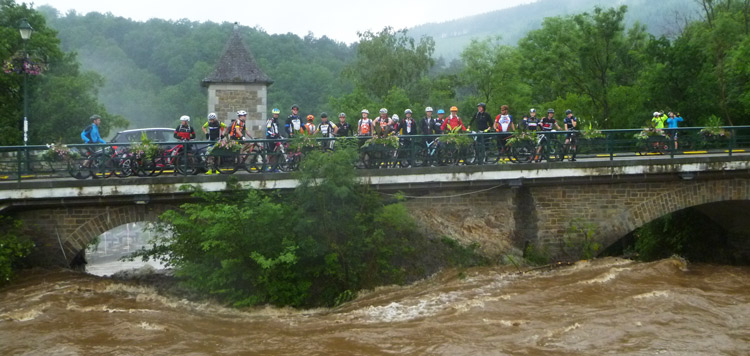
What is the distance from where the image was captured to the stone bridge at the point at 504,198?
17875 mm

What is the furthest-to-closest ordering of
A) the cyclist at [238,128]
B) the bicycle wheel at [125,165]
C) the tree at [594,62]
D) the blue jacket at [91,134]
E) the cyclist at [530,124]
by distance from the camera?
the tree at [594,62], the cyclist at [530,124], the blue jacket at [91,134], the cyclist at [238,128], the bicycle wheel at [125,165]

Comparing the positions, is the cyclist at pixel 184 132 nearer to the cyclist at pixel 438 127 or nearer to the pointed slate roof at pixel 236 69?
the cyclist at pixel 438 127

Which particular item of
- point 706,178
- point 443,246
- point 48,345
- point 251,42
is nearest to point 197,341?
point 48,345

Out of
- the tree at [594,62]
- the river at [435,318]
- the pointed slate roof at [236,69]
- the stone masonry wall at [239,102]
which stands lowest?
the river at [435,318]

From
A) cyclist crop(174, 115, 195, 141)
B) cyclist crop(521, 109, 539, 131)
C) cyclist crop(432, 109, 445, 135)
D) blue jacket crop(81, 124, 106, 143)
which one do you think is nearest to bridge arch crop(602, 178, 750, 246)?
cyclist crop(521, 109, 539, 131)

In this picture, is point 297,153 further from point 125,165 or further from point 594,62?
point 594,62

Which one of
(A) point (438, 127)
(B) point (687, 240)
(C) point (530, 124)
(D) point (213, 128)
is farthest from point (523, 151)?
(B) point (687, 240)

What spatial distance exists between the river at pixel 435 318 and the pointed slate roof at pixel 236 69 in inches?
374

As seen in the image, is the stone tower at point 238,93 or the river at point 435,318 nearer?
the river at point 435,318

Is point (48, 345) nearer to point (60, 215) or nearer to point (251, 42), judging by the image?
point (60, 215)

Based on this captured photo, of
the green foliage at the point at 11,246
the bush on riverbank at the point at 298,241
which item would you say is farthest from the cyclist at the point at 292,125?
the green foliage at the point at 11,246

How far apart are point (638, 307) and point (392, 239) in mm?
5265

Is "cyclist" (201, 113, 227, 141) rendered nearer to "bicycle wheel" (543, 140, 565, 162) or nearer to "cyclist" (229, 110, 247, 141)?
"cyclist" (229, 110, 247, 141)

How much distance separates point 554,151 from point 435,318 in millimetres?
5972
